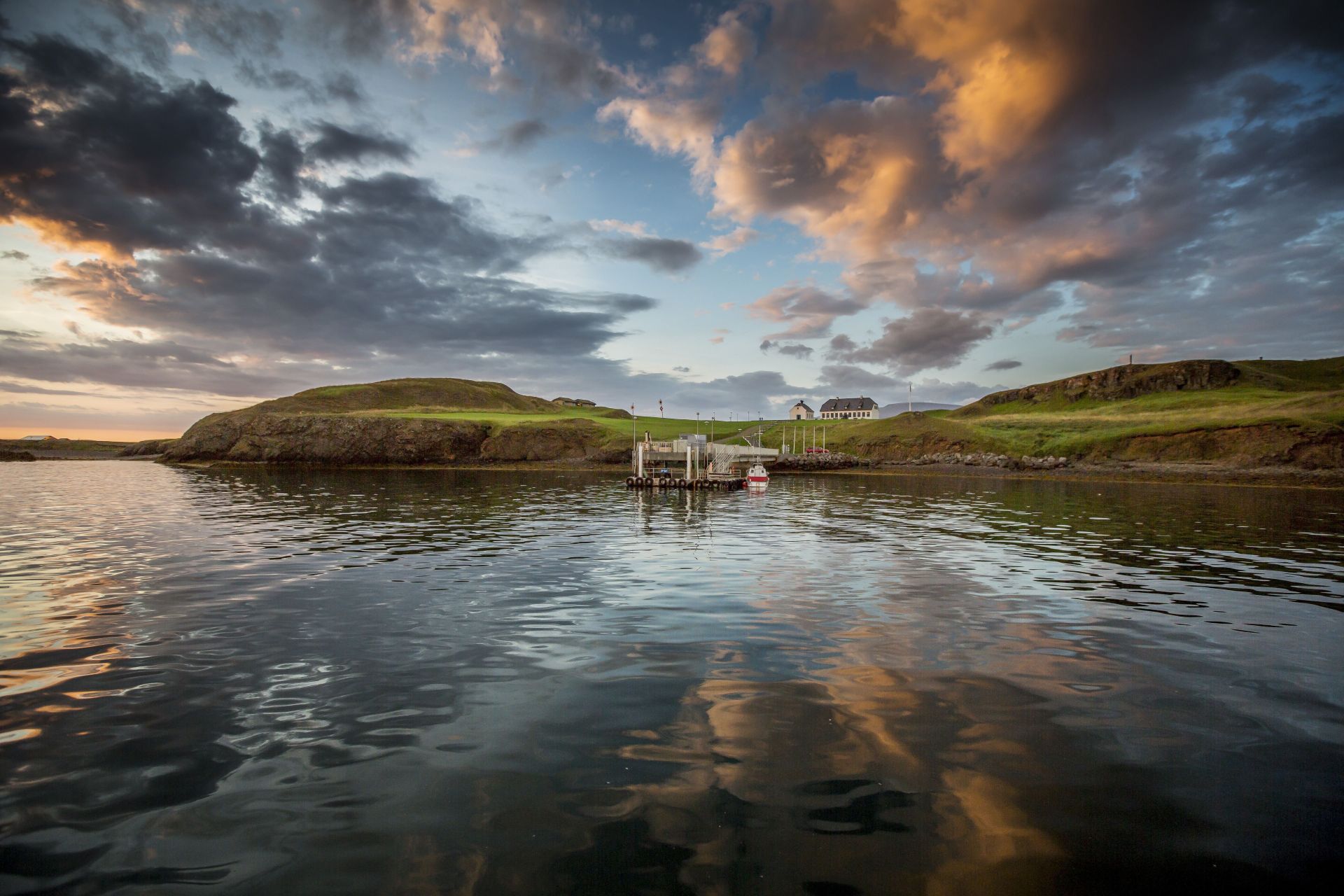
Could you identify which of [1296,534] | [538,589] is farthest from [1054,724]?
[1296,534]

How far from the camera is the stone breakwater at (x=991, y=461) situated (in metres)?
102

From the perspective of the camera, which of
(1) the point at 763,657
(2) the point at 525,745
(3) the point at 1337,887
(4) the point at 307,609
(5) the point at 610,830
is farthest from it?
(4) the point at 307,609

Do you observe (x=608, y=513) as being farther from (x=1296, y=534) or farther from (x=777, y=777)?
(x=1296, y=534)

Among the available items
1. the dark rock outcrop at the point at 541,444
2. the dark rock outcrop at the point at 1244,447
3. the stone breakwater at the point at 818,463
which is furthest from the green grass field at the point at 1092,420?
the stone breakwater at the point at 818,463

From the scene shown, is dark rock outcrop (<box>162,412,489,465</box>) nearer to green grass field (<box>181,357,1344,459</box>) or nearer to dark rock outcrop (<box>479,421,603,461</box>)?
dark rock outcrop (<box>479,421,603,461</box>)

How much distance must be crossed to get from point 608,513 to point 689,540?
1434 cm

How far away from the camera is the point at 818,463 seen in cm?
12344

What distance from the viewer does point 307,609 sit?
1630 centimetres

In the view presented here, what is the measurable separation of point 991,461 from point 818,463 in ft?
103

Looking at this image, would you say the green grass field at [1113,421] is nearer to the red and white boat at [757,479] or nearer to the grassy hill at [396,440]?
the grassy hill at [396,440]

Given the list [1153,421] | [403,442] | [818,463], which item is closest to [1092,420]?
[1153,421]

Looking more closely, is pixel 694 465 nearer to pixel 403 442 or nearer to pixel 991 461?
pixel 991 461

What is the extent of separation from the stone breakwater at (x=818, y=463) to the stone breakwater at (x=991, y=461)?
24.2 feet

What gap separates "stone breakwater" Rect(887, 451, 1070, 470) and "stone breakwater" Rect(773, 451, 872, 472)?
7363 mm
